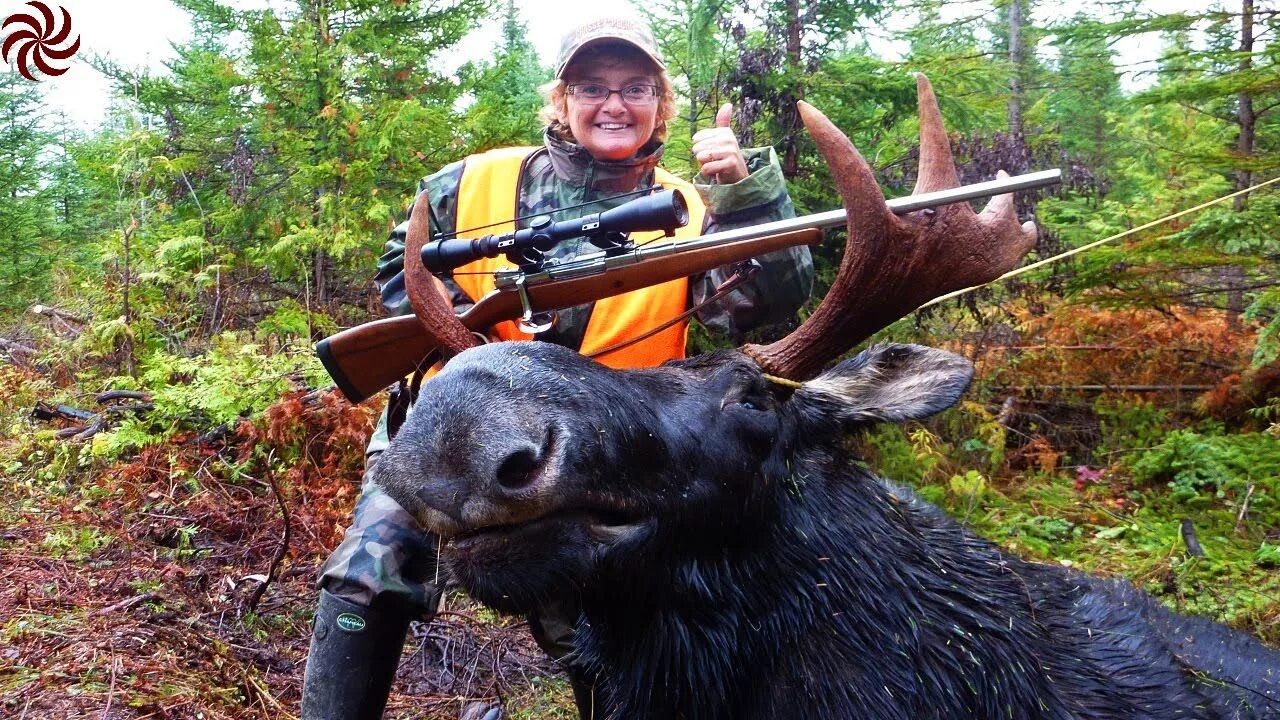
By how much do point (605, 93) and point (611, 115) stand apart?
0.35 feet

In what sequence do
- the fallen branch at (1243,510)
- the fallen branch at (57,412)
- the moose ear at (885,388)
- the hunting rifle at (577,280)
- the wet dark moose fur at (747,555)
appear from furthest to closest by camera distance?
the fallen branch at (57,412) < the fallen branch at (1243,510) < the hunting rifle at (577,280) < the moose ear at (885,388) < the wet dark moose fur at (747,555)

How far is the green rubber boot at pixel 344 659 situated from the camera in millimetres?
3182

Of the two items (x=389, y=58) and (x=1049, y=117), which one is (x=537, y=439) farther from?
(x=1049, y=117)

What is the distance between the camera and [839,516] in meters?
2.61

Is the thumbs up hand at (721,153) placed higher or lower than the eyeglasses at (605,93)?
lower

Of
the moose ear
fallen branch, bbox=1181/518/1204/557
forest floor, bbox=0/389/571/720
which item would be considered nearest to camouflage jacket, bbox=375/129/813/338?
the moose ear

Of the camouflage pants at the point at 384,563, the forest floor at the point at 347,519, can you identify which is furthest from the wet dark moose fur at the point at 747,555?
the forest floor at the point at 347,519

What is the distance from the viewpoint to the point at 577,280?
293 cm

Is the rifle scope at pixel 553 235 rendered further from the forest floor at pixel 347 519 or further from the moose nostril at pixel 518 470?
the forest floor at pixel 347 519

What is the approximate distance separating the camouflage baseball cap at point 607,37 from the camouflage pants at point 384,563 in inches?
79.7

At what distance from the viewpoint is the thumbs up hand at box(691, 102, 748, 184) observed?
3160 millimetres

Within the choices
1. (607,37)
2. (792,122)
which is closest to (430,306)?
(607,37)

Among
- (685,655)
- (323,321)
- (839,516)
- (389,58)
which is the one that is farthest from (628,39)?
(389,58)

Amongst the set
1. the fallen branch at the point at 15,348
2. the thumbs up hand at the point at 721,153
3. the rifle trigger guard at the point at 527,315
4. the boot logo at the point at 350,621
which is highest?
the thumbs up hand at the point at 721,153
